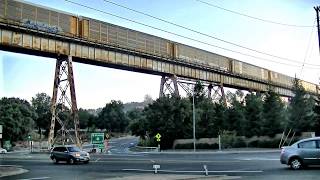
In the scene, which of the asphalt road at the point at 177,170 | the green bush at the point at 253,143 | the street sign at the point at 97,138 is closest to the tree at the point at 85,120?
the street sign at the point at 97,138

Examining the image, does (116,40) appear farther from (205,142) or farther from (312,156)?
(312,156)

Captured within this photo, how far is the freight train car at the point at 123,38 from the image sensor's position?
62.6 metres

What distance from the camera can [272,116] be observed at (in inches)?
2530

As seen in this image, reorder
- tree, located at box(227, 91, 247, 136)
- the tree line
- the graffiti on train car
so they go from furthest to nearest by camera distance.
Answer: tree, located at box(227, 91, 247, 136) → the tree line → the graffiti on train car

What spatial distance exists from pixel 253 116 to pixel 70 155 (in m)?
35.4

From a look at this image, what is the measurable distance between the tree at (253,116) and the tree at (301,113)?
5.40m

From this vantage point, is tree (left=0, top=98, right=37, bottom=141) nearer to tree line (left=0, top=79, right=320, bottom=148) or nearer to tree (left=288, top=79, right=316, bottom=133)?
tree line (left=0, top=79, right=320, bottom=148)

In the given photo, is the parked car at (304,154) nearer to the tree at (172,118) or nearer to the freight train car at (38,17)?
the freight train car at (38,17)

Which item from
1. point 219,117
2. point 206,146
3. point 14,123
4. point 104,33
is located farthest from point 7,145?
point 219,117

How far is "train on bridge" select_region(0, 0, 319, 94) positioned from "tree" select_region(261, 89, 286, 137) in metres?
9.25

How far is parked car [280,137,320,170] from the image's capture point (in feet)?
78.7

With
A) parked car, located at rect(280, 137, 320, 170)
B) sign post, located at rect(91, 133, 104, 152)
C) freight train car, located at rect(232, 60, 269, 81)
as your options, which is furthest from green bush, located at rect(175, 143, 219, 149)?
parked car, located at rect(280, 137, 320, 170)

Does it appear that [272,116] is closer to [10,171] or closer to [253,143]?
[253,143]

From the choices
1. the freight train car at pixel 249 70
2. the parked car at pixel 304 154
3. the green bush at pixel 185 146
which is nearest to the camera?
the parked car at pixel 304 154
